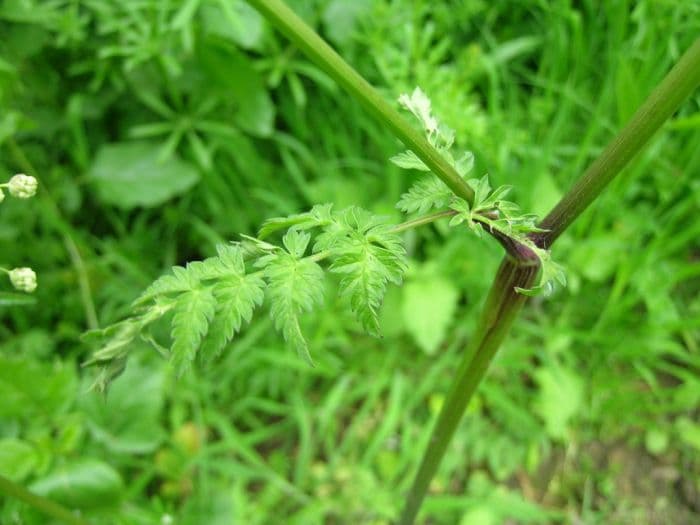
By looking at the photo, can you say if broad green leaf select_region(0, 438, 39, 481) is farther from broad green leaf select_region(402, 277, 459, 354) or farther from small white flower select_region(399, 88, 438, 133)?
small white flower select_region(399, 88, 438, 133)

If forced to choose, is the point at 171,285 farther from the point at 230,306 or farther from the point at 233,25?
the point at 233,25

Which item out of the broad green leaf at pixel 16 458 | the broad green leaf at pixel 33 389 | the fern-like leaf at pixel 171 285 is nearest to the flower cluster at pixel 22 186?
the fern-like leaf at pixel 171 285

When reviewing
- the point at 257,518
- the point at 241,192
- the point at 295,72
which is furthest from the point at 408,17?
the point at 257,518

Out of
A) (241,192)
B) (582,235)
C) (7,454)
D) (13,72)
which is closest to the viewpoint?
(7,454)

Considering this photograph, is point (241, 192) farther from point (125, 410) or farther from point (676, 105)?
point (676, 105)

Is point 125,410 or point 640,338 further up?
point 640,338

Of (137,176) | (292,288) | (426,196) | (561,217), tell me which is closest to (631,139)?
(561,217)

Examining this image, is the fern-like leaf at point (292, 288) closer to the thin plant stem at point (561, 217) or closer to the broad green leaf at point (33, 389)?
the thin plant stem at point (561, 217)
